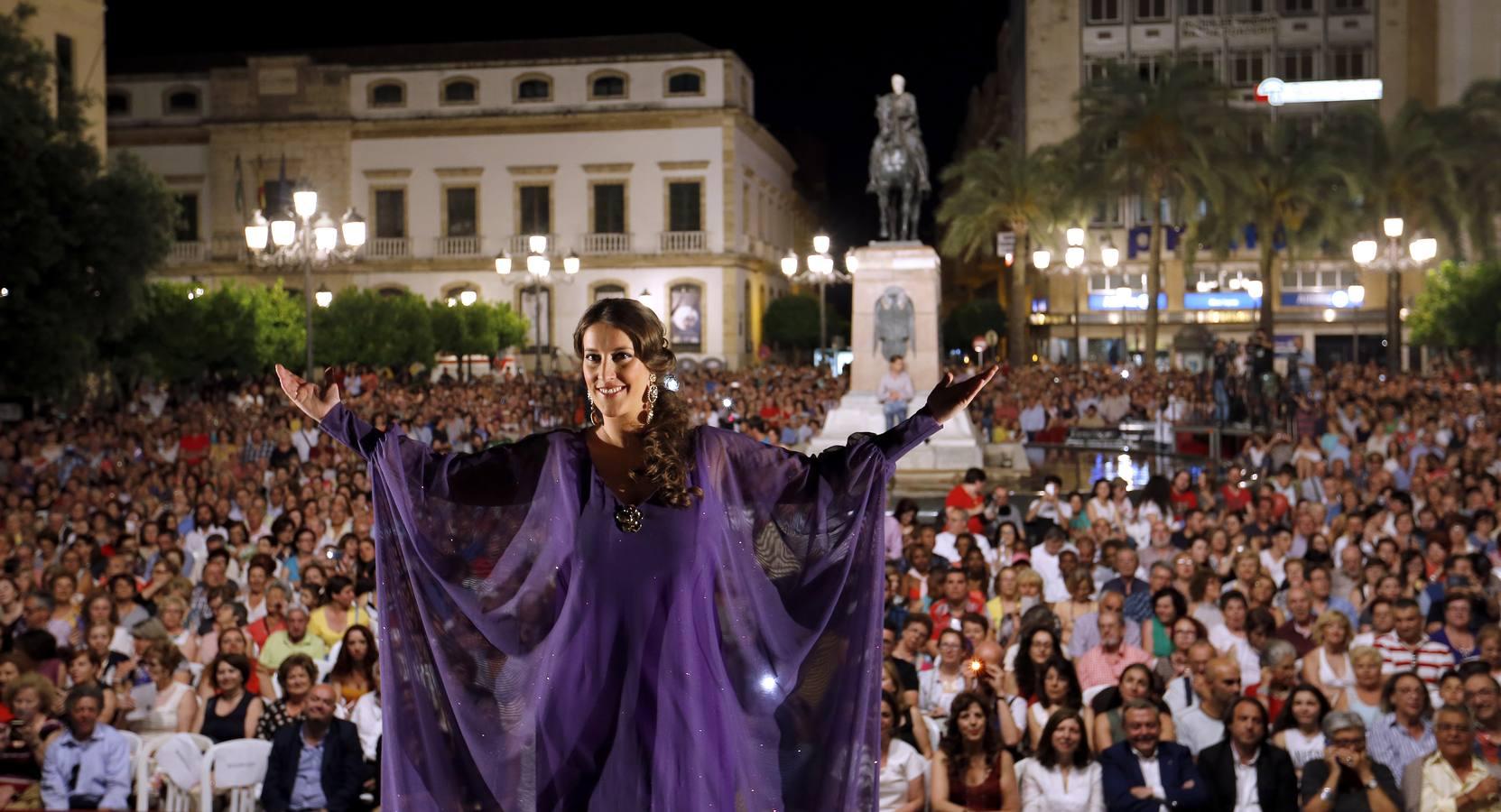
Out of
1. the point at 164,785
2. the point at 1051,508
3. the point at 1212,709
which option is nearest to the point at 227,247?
the point at 1051,508

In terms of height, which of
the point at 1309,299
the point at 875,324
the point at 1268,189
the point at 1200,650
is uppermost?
the point at 1268,189

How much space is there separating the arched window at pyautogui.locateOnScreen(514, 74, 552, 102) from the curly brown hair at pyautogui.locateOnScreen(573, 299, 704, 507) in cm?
5479

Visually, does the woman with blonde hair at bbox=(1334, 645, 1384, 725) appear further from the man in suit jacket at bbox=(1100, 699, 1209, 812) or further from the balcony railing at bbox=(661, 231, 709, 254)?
the balcony railing at bbox=(661, 231, 709, 254)

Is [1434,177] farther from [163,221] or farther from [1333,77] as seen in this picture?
[163,221]

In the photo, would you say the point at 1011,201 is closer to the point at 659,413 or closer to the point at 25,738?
the point at 25,738

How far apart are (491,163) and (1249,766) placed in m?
53.1

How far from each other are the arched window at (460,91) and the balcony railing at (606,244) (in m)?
6.46

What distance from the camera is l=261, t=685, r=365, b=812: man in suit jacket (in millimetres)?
6762

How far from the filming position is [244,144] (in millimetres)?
56906

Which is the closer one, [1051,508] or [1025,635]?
[1025,635]

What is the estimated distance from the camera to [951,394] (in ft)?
11.8

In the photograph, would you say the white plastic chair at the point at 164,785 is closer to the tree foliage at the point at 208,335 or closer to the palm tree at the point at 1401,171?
the tree foliage at the point at 208,335

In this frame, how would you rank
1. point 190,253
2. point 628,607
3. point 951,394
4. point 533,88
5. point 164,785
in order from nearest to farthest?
point 628,607, point 951,394, point 164,785, point 533,88, point 190,253

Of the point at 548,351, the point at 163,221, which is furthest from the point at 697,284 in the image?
the point at 163,221
